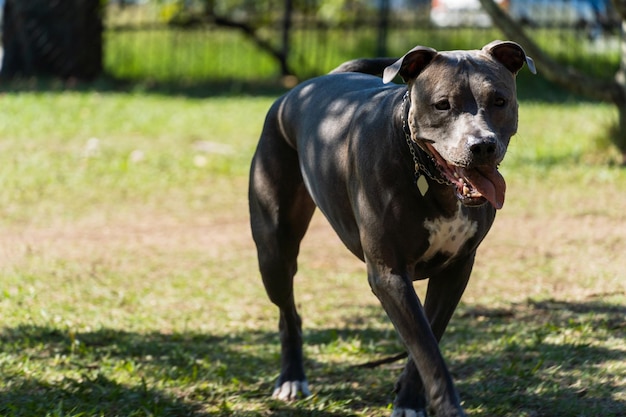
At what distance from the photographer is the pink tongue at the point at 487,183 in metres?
4.02

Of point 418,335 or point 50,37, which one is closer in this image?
point 418,335

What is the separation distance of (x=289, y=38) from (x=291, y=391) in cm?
1230

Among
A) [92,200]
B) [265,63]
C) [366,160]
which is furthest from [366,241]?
[265,63]


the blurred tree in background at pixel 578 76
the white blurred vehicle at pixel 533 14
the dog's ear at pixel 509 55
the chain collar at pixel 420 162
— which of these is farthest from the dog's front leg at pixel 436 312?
the white blurred vehicle at pixel 533 14

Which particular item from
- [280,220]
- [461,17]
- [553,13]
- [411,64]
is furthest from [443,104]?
[553,13]

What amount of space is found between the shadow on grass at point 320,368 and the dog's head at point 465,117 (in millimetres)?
1433

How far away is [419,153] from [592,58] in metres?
13.7

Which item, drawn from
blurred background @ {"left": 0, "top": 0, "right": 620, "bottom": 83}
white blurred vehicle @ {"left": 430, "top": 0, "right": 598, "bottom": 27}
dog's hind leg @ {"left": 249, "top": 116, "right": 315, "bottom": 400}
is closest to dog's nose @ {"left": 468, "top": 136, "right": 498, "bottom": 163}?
dog's hind leg @ {"left": 249, "top": 116, "right": 315, "bottom": 400}

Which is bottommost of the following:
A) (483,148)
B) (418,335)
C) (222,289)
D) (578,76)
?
(222,289)

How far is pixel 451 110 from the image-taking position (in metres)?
4.03

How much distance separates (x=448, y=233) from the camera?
4.39 meters

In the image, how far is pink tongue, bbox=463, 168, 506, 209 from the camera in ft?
13.2

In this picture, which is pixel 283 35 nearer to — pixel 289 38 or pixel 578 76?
pixel 289 38

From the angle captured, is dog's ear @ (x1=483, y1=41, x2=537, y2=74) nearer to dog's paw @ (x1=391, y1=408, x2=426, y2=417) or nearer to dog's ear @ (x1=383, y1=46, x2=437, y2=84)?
dog's ear @ (x1=383, y1=46, x2=437, y2=84)
